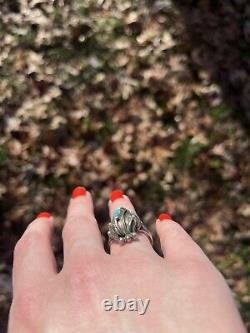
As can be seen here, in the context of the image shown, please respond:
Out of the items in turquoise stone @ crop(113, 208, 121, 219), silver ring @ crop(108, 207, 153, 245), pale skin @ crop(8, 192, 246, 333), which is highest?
turquoise stone @ crop(113, 208, 121, 219)

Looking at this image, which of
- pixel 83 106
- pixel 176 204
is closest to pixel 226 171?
pixel 176 204

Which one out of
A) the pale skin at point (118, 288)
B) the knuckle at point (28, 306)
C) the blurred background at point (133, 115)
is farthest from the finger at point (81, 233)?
the blurred background at point (133, 115)

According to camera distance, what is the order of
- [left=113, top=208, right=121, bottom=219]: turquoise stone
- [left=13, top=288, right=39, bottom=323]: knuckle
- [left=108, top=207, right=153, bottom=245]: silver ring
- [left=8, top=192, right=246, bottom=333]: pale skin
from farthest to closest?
1. [left=113, top=208, right=121, bottom=219]: turquoise stone
2. [left=108, top=207, right=153, bottom=245]: silver ring
3. [left=13, top=288, right=39, bottom=323]: knuckle
4. [left=8, top=192, right=246, bottom=333]: pale skin

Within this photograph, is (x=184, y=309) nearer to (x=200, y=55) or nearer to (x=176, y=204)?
(x=176, y=204)

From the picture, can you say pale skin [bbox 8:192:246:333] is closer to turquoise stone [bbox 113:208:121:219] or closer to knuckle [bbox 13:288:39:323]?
knuckle [bbox 13:288:39:323]

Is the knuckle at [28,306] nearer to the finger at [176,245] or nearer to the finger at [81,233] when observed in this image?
the finger at [81,233]

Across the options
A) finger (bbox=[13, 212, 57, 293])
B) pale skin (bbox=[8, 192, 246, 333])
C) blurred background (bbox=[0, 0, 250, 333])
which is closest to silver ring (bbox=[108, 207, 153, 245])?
pale skin (bbox=[8, 192, 246, 333])

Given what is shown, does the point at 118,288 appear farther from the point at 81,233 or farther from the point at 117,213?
the point at 117,213
